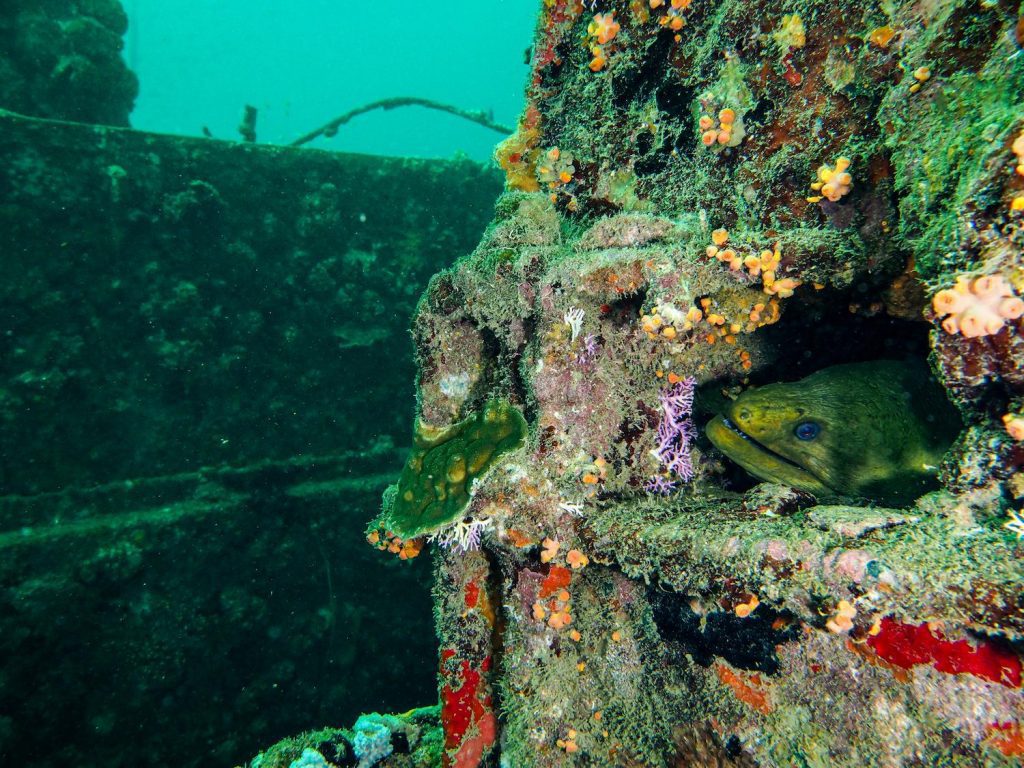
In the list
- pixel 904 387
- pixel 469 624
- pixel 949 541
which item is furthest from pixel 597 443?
pixel 904 387

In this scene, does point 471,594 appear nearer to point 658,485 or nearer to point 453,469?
point 453,469

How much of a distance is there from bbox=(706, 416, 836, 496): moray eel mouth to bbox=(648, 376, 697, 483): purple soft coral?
183 millimetres

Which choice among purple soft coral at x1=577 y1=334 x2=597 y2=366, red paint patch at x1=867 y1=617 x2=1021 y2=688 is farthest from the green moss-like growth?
red paint patch at x1=867 y1=617 x2=1021 y2=688

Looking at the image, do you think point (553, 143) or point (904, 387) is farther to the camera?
point (553, 143)

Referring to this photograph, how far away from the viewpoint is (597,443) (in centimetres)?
260

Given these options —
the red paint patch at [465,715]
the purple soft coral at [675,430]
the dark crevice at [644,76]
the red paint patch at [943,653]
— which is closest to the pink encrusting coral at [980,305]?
the red paint patch at [943,653]

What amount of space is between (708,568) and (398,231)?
7074 millimetres

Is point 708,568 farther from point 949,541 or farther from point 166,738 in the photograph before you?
point 166,738

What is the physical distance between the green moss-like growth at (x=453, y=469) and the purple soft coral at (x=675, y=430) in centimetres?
79

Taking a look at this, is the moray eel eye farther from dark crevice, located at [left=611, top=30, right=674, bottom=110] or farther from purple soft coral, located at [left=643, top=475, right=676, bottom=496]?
dark crevice, located at [left=611, top=30, right=674, bottom=110]

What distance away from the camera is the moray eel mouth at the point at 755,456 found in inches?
102

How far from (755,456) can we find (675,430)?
1.37 ft

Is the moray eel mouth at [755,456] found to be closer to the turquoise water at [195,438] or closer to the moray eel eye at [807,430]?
the moray eel eye at [807,430]

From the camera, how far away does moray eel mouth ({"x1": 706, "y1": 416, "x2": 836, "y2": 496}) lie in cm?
259
